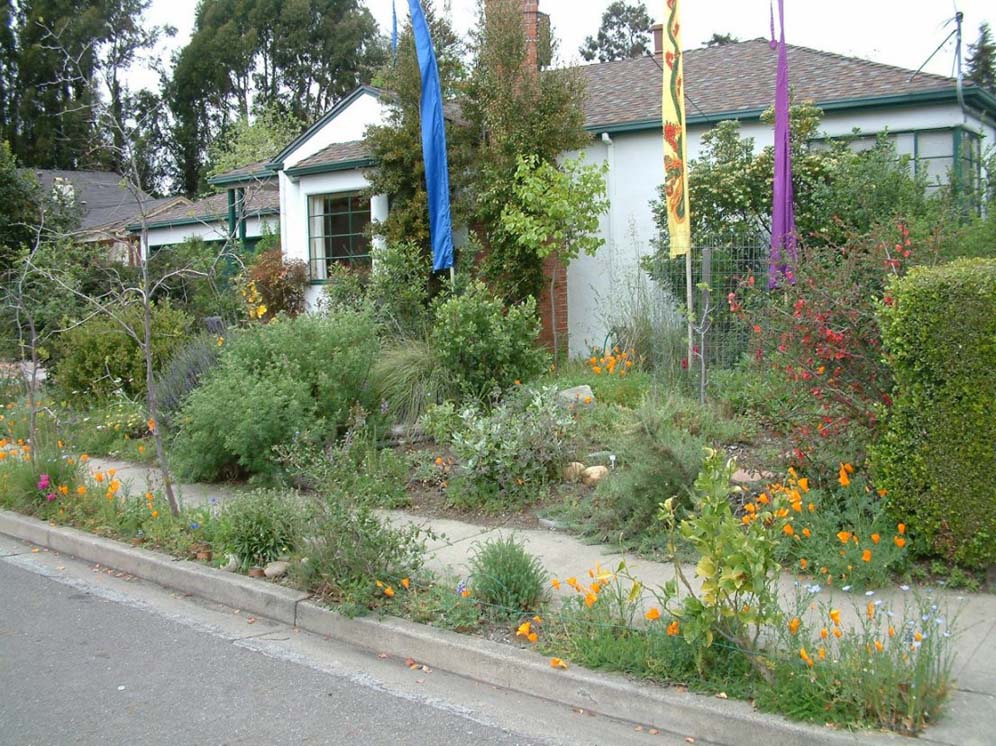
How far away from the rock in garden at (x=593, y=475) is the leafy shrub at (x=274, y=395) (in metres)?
2.49

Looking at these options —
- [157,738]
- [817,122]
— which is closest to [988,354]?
[157,738]

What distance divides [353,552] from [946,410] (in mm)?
3706

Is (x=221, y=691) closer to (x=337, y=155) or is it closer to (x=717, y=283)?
(x=717, y=283)

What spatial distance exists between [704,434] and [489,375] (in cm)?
275

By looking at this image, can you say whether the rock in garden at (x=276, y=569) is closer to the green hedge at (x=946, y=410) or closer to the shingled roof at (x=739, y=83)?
the green hedge at (x=946, y=410)

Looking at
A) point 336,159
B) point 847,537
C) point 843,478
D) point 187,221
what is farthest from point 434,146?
point 187,221

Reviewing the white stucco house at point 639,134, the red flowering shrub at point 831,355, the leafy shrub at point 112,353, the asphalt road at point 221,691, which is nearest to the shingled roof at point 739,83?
the white stucco house at point 639,134

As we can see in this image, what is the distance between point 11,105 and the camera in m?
40.7

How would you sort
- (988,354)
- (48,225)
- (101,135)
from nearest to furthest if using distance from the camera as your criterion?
(988,354)
(101,135)
(48,225)

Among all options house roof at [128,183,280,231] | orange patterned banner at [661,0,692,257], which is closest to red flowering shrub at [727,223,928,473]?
orange patterned banner at [661,0,692,257]

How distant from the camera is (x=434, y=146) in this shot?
44.2 ft

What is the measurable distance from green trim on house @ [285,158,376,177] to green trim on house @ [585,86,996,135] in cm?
450

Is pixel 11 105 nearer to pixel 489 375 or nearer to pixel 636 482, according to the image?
pixel 489 375

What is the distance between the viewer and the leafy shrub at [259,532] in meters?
6.67
